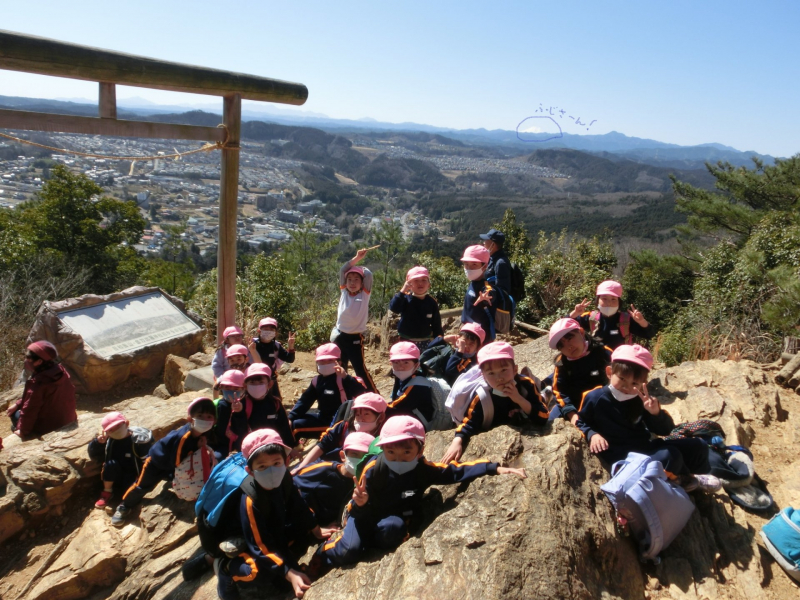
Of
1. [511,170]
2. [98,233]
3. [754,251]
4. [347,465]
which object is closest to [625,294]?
[754,251]

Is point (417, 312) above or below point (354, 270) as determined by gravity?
below


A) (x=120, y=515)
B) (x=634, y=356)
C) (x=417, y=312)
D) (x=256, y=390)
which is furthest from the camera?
(x=417, y=312)

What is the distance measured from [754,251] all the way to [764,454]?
7294mm

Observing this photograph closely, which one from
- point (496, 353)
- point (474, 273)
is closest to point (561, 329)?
point (496, 353)

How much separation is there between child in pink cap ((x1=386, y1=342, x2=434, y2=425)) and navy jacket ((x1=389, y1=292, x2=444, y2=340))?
106 cm

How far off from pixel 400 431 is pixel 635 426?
56.2 inches

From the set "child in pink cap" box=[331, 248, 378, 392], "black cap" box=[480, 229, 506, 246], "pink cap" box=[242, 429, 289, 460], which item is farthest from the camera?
"child in pink cap" box=[331, 248, 378, 392]

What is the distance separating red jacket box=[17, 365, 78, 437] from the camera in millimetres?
4383

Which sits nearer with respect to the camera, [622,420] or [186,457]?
[622,420]

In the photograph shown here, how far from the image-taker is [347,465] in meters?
3.07

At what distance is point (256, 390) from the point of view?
383 cm

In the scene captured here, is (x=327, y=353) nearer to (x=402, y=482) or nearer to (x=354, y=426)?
(x=354, y=426)

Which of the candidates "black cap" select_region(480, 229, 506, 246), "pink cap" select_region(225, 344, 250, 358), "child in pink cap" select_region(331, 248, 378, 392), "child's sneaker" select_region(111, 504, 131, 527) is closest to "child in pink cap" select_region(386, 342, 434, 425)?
"child in pink cap" select_region(331, 248, 378, 392)

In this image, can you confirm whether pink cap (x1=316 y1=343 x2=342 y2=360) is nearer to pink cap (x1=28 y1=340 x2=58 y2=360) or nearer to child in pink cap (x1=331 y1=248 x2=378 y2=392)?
child in pink cap (x1=331 y1=248 x2=378 y2=392)
